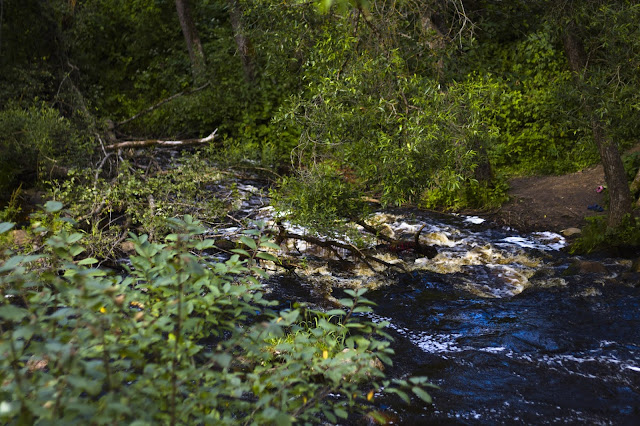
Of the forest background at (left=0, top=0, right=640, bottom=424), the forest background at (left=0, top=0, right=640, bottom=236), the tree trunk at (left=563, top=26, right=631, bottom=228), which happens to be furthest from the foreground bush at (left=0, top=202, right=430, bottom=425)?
the tree trunk at (left=563, top=26, right=631, bottom=228)

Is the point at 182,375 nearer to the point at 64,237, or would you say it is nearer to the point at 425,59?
the point at 64,237

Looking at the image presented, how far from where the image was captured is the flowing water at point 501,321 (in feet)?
15.5

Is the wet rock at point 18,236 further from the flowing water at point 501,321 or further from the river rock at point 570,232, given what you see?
the river rock at point 570,232

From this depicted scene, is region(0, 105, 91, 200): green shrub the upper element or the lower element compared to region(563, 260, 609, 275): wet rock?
upper

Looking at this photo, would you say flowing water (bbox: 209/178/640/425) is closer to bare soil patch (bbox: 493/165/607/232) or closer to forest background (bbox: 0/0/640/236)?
bare soil patch (bbox: 493/165/607/232)

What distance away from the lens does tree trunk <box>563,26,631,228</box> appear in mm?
8445

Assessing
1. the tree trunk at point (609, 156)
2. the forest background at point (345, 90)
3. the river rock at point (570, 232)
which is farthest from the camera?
the river rock at point (570, 232)

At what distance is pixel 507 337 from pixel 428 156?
2.29 meters

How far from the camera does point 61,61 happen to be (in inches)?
591

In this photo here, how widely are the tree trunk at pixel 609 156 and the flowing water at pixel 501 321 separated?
109 centimetres

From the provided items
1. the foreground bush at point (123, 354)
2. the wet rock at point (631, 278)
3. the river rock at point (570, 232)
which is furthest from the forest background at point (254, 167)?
the wet rock at point (631, 278)

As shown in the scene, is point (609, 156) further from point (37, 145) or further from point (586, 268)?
point (37, 145)

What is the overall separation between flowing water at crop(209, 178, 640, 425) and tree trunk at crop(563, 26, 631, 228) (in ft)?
3.58

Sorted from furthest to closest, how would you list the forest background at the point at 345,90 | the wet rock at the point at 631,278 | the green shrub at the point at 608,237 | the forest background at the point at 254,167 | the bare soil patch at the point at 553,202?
the bare soil patch at the point at 553,202
the green shrub at the point at 608,237
the wet rock at the point at 631,278
the forest background at the point at 345,90
the forest background at the point at 254,167
